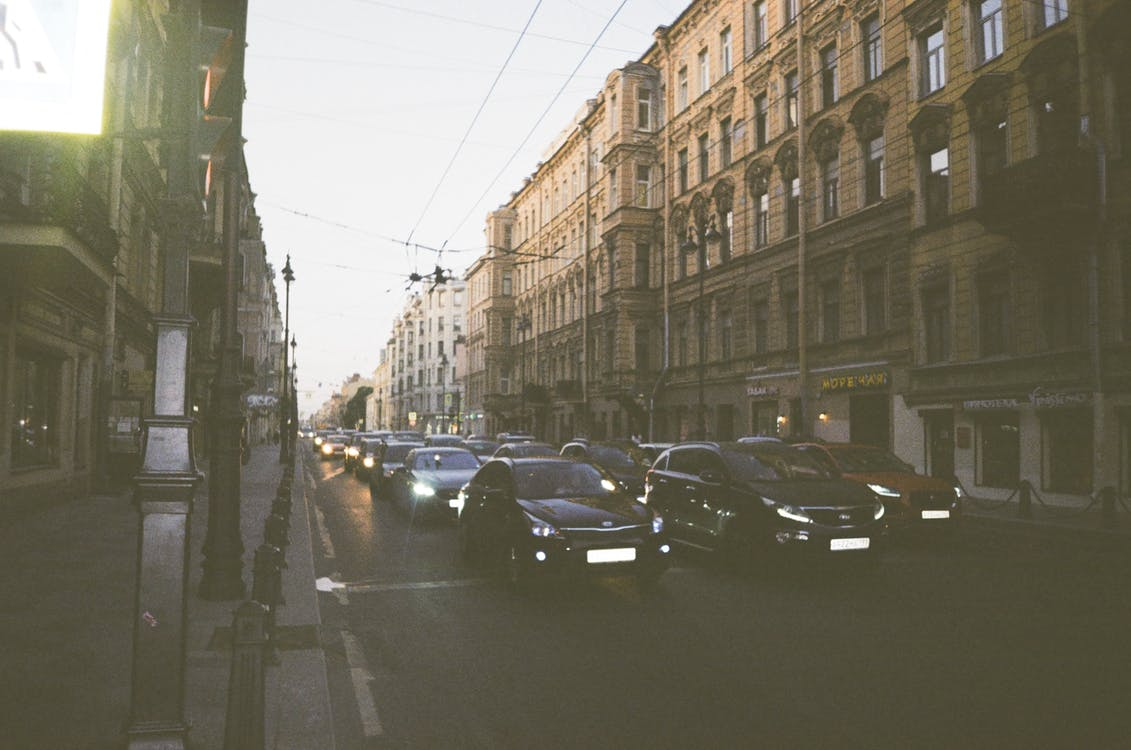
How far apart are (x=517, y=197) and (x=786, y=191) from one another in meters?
39.0

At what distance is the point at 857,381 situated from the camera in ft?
89.2

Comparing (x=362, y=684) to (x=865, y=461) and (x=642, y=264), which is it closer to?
(x=865, y=461)

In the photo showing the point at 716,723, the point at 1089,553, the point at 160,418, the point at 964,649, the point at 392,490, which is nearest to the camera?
the point at 160,418

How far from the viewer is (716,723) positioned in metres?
5.36

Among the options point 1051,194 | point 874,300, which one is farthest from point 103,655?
point 874,300

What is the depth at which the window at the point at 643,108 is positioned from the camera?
44375mm

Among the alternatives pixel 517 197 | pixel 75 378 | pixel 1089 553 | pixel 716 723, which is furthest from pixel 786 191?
pixel 517 197

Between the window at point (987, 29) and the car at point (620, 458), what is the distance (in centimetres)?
1378

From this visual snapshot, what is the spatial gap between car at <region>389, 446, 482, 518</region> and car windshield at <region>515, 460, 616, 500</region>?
517 cm

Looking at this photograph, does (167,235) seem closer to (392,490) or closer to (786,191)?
(392,490)

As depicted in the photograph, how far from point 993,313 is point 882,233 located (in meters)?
4.71

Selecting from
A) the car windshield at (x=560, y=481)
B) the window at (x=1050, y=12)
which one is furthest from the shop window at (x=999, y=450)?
the car windshield at (x=560, y=481)

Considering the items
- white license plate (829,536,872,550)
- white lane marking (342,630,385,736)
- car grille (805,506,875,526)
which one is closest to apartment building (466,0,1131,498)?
car grille (805,506,875,526)

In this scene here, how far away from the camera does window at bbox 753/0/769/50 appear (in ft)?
110
